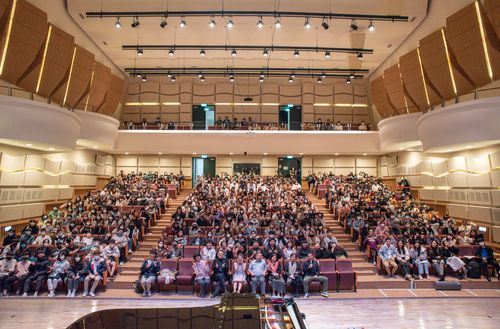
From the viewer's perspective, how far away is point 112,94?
17141 millimetres

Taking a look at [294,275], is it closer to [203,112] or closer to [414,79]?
[414,79]

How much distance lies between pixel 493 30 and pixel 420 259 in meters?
7.10

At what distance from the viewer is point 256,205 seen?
40.7ft

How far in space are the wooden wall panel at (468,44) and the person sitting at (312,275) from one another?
825 centimetres

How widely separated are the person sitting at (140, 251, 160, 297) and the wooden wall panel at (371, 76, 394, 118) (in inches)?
524

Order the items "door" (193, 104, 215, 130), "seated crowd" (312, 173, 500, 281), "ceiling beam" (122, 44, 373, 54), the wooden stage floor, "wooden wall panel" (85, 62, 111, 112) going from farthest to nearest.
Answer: "door" (193, 104, 215, 130), "wooden wall panel" (85, 62, 111, 112), "ceiling beam" (122, 44, 373, 54), "seated crowd" (312, 173, 500, 281), the wooden stage floor

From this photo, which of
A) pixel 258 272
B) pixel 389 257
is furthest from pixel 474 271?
pixel 258 272

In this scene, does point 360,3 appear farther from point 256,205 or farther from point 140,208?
point 140,208

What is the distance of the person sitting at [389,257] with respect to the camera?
8392mm

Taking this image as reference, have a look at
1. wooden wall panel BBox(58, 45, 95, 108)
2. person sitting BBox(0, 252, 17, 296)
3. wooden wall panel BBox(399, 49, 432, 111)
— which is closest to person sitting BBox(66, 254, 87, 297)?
person sitting BBox(0, 252, 17, 296)

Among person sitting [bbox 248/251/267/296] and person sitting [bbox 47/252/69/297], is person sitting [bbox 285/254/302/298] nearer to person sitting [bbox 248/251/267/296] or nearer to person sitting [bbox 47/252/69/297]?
person sitting [bbox 248/251/267/296]

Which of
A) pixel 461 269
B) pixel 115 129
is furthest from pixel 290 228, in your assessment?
pixel 115 129

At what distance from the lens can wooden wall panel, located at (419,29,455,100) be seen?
12.2 meters

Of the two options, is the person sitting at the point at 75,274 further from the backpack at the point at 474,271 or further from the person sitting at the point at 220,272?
the backpack at the point at 474,271
